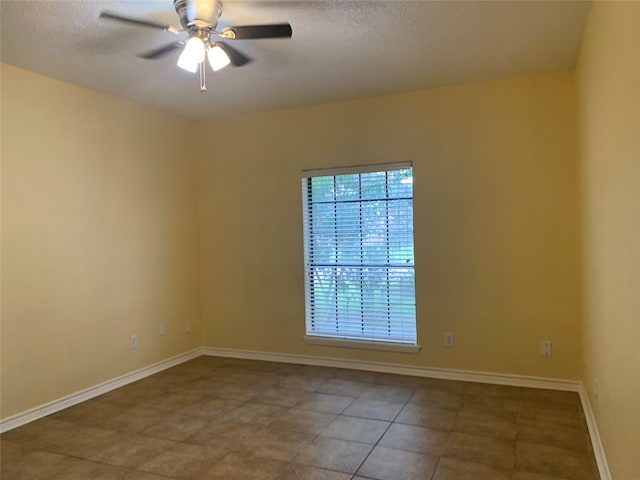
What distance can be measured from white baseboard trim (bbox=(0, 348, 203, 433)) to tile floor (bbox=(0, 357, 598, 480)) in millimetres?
85

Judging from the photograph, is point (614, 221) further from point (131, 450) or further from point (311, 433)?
point (131, 450)

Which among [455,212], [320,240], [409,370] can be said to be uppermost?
[455,212]

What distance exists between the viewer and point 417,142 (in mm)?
4160

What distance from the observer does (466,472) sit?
2.48m

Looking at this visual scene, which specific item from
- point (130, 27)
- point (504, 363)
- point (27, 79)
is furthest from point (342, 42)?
point (504, 363)

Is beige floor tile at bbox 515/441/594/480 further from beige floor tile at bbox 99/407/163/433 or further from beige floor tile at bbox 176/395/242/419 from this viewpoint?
beige floor tile at bbox 99/407/163/433

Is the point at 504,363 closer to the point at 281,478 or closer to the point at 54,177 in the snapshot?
the point at 281,478

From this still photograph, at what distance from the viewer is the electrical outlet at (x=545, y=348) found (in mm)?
3746

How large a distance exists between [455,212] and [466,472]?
7.25ft

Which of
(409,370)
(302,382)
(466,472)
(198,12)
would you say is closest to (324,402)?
(302,382)

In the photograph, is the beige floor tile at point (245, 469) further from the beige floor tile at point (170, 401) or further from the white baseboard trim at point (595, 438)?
the white baseboard trim at point (595, 438)

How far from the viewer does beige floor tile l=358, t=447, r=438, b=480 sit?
247 centimetres

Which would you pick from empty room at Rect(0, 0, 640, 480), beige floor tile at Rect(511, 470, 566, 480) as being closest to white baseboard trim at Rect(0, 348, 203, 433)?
empty room at Rect(0, 0, 640, 480)

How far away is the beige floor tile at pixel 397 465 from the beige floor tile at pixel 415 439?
65mm
